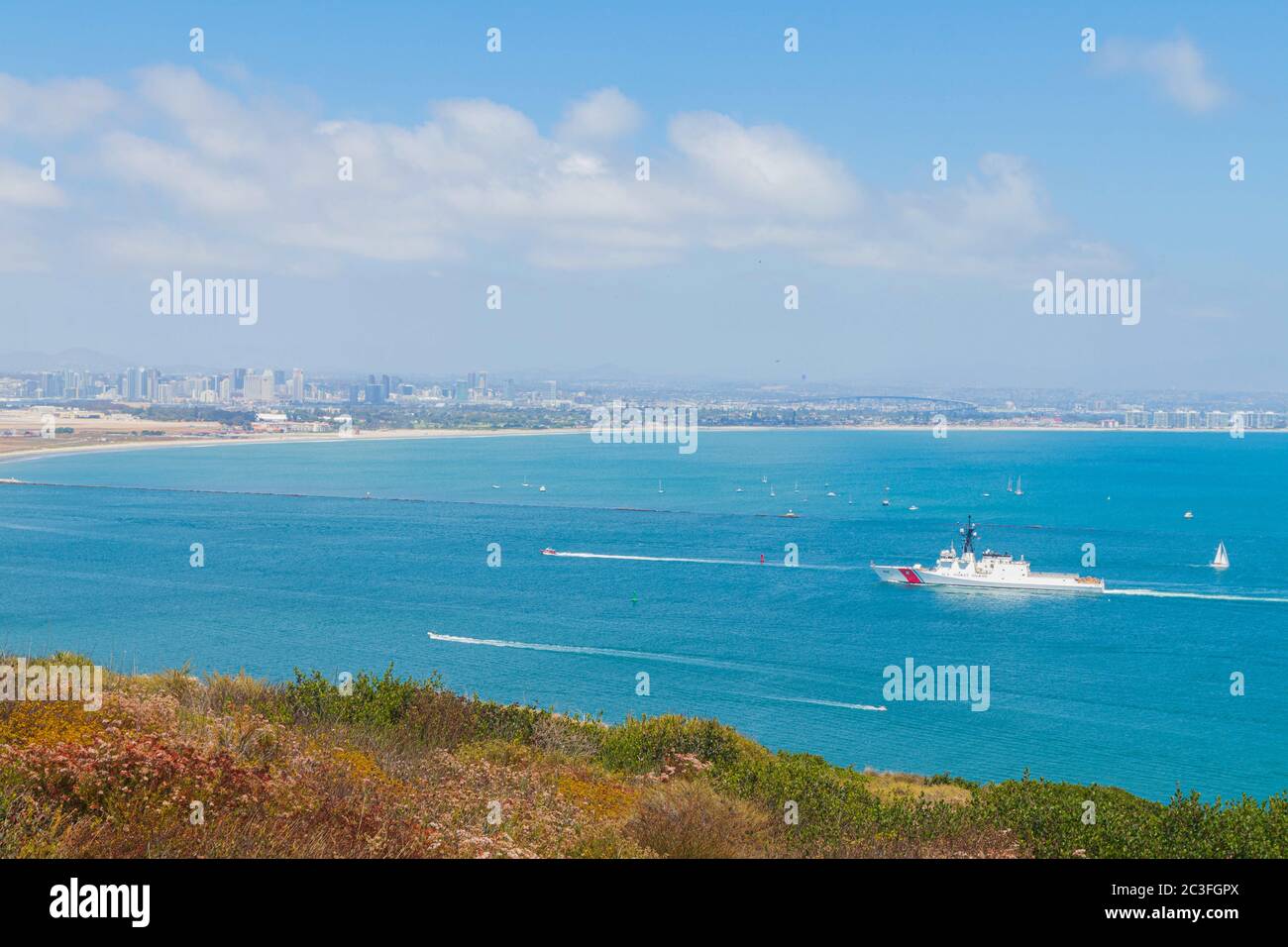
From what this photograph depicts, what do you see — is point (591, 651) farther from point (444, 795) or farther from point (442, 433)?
point (442, 433)

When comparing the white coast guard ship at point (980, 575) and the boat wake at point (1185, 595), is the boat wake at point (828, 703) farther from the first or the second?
the boat wake at point (1185, 595)

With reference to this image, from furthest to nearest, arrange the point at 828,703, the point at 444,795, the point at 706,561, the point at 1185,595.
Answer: the point at 706,561
the point at 1185,595
the point at 828,703
the point at 444,795

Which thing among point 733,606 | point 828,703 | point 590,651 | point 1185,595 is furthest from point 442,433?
point 828,703

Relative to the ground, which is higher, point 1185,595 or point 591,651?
point 1185,595

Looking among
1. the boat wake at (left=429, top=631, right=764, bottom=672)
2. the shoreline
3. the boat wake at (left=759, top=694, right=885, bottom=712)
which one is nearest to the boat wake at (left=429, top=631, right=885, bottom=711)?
the boat wake at (left=429, top=631, right=764, bottom=672)

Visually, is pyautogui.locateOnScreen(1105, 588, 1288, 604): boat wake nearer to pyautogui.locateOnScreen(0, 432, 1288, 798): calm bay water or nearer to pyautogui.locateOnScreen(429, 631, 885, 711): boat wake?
pyautogui.locateOnScreen(0, 432, 1288, 798): calm bay water
